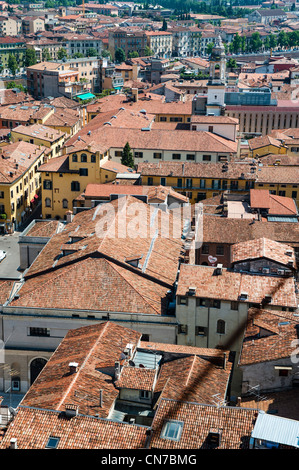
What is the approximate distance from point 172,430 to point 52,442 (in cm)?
514

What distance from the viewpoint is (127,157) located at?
234 feet

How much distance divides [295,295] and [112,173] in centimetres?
3016

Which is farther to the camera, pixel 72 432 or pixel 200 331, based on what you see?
pixel 200 331

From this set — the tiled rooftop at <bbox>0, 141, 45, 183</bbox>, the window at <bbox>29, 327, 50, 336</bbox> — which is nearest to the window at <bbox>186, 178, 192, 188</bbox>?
the tiled rooftop at <bbox>0, 141, 45, 183</bbox>

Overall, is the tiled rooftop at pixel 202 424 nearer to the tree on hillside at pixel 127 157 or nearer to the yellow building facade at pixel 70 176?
the yellow building facade at pixel 70 176

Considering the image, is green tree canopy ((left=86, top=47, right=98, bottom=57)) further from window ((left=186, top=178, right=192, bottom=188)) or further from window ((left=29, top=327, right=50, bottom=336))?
window ((left=29, top=327, right=50, bottom=336))

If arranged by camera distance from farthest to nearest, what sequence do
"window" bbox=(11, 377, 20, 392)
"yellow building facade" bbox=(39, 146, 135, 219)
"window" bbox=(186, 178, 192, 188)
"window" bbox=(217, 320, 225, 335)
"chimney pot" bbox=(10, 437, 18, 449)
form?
1. "window" bbox=(186, 178, 192, 188)
2. "yellow building facade" bbox=(39, 146, 135, 219)
3. "window" bbox=(11, 377, 20, 392)
4. "window" bbox=(217, 320, 225, 335)
5. "chimney pot" bbox=(10, 437, 18, 449)

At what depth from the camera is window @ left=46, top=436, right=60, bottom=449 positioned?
2731 cm

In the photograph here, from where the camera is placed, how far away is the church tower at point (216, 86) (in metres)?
94.6

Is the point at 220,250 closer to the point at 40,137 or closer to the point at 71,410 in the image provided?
the point at 71,410

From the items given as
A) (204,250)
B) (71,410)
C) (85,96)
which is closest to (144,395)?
(71,410)

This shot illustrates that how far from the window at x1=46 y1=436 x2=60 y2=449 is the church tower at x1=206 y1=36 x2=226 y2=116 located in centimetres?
7225

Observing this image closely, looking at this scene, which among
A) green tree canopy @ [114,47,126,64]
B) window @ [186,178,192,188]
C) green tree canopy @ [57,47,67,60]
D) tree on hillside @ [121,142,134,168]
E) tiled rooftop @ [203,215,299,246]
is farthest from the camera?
green tree canopy @ [114,47,126,64]

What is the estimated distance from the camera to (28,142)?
84.6m
